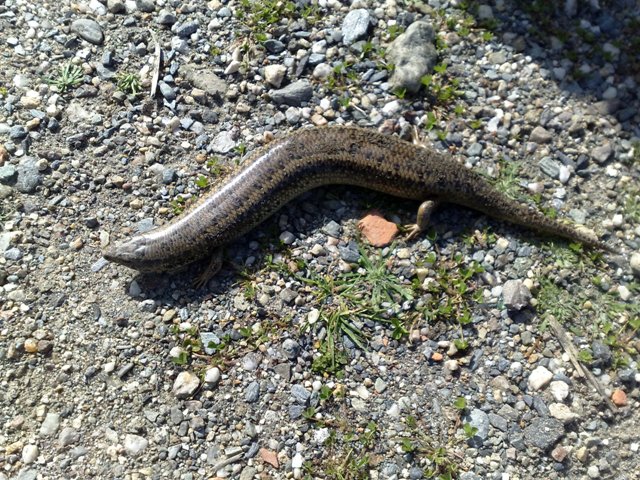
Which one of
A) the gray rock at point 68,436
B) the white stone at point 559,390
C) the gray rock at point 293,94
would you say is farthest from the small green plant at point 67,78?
the white stone at point 559,390

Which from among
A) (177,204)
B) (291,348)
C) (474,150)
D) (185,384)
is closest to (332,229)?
(291,348)

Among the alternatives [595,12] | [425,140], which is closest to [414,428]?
[425,140]

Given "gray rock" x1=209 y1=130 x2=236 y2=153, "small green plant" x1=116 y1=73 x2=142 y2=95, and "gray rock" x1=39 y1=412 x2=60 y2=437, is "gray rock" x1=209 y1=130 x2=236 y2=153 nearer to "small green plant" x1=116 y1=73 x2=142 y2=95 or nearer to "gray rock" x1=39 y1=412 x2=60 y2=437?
"small green plant" x1=116 y1=73 x2=142 y2=95

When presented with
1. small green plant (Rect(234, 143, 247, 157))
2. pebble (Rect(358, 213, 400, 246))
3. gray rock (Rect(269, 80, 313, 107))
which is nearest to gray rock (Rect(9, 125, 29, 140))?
small green plant (Rect(234, 143, 247, 157))

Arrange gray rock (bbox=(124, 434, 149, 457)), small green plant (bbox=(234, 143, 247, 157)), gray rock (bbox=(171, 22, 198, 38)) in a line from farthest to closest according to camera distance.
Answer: gray rock (bbox=(171, 22, 198, 38)), small green plant (bbox=(234, 143, 247, 157)), gray rock (bbox=(124, 434, 149, 457))

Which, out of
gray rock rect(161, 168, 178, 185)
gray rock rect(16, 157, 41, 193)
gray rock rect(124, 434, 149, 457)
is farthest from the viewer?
gray rock rect(161, 168, 178, 185)

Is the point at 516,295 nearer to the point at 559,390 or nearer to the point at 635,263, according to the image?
the point at 559,390
